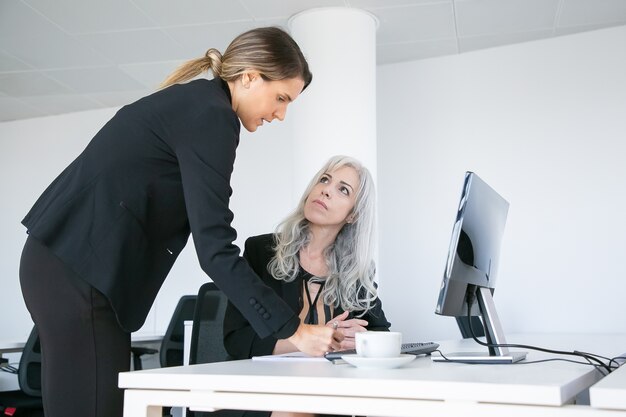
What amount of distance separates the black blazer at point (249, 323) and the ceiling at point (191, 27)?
2.03 m

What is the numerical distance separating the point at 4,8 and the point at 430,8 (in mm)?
2389

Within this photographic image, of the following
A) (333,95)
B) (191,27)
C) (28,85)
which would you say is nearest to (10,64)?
(28,85)

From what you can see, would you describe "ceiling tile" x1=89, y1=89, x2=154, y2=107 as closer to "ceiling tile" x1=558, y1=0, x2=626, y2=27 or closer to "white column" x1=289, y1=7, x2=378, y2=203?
"white column" x1=289, y1=7, x2=378, y2=203

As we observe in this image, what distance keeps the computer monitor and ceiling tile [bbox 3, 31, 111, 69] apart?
3449 mm

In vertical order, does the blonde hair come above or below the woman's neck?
above

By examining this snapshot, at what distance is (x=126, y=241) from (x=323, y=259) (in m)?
0.98

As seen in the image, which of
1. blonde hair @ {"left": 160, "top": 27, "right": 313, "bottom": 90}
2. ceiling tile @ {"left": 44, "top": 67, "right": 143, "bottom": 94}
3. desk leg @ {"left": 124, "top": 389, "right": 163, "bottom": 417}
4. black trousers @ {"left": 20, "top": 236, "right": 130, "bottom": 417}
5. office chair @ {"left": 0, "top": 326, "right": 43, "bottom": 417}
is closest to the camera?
desk leg @ {"left": 124, "top": 389, "right": 163, "bottom": 417}

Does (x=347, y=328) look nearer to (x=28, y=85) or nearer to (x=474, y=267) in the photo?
(x=474, y=267)

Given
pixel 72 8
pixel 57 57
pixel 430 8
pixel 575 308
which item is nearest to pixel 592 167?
pixel 575 308

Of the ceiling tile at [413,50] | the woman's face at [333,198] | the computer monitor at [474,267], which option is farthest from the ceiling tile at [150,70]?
the computer monitor at [474,267]

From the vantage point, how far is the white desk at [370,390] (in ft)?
3.00

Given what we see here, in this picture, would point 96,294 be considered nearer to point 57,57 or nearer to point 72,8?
point 72,8

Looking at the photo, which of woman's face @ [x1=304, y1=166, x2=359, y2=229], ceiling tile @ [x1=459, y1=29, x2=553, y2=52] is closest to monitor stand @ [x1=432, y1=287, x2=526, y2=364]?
woman's face @ [x1=304, y1=166, x2=359, y2=229]

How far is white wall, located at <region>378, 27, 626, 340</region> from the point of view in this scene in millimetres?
4070
